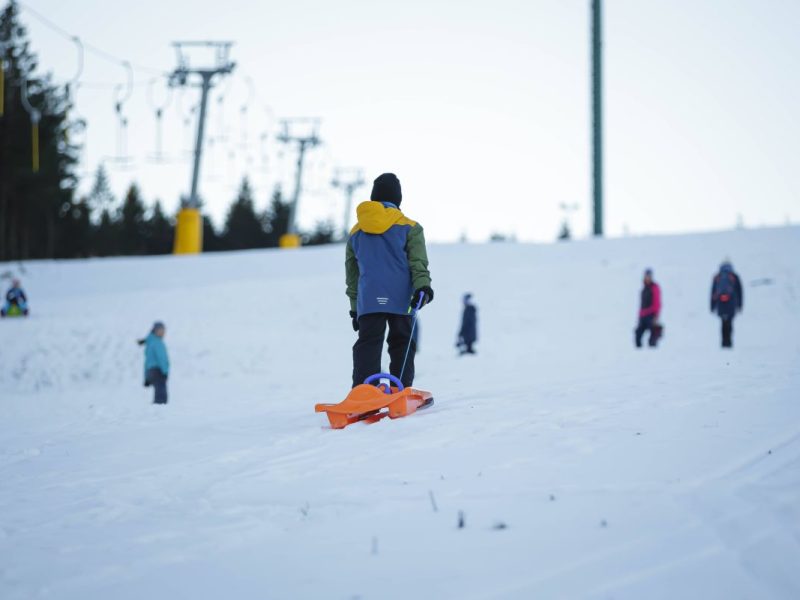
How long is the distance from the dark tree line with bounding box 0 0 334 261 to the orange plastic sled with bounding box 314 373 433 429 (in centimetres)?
1949

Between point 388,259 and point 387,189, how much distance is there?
623mm

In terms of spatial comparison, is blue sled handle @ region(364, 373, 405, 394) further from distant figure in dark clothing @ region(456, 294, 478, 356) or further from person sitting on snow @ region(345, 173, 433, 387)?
distant figure in dark clothing @ region(456, 294, 478, 356)

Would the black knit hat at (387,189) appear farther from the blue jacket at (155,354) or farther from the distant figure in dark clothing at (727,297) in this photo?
the distant figure in dark clothing at (727,297)

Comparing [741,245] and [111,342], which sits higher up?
[741,245]

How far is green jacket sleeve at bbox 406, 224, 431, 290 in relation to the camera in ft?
19.8

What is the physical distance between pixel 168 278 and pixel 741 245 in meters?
19.2

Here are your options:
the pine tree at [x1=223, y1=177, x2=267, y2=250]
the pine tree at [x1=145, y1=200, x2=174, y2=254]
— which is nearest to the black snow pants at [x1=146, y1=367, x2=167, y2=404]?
the pine tree at [x1=223, y1=177, x2=267, y2=250]

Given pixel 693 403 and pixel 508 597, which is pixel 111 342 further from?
pixel 508 597

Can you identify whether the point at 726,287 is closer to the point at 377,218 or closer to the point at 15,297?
the point at 377,218

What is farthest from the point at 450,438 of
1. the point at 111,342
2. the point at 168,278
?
the point at 168,278

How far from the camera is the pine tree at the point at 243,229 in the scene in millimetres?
Answer: 68938

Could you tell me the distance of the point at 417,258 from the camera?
6.10 meters

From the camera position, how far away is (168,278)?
1046 inches

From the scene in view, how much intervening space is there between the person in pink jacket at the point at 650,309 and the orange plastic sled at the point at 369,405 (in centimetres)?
1016
